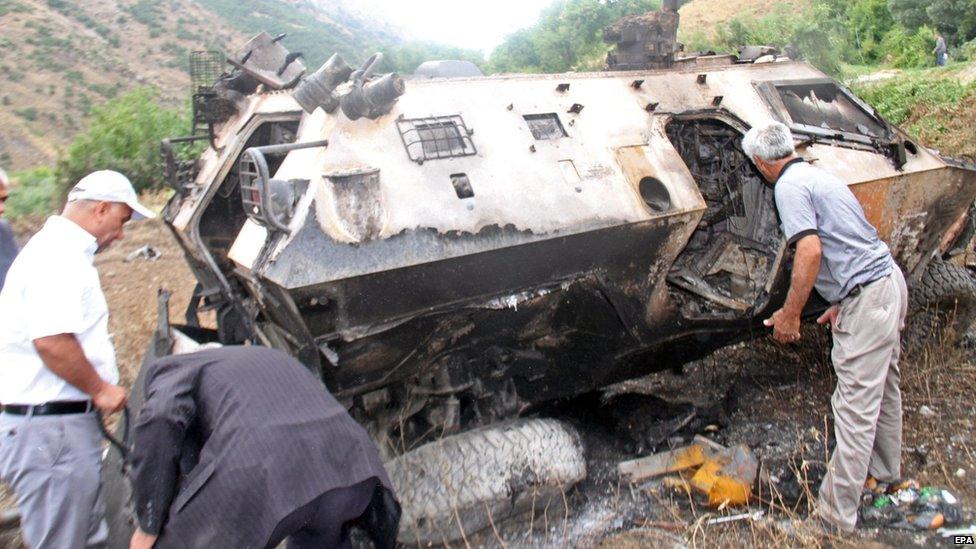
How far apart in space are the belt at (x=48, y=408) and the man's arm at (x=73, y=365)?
79 millimetres

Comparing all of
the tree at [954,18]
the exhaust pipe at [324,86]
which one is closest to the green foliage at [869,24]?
the tree at [954,18]

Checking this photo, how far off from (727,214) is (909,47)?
17030 mm

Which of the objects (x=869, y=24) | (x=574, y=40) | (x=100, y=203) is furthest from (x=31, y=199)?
(x=869, y=24)

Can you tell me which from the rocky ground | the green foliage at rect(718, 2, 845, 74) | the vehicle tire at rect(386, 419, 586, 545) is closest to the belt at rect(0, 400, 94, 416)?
the rocky ground

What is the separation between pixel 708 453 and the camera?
405 centimetres

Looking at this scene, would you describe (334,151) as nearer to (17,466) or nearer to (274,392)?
(274,392)

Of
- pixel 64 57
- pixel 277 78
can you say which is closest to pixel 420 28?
pixel 64 57

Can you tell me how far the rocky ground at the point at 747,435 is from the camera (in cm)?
356

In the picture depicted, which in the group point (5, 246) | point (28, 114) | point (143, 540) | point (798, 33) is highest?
point (143, 540)

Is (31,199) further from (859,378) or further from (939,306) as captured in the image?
(859,378)

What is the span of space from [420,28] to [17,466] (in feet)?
257

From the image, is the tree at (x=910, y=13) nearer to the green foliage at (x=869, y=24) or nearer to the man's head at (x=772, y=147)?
the green foliage at (x=869, y=24)

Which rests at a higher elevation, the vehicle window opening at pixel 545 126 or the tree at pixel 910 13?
the vehicle window opening at pixel 545 126

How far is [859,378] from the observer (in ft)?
11.1
